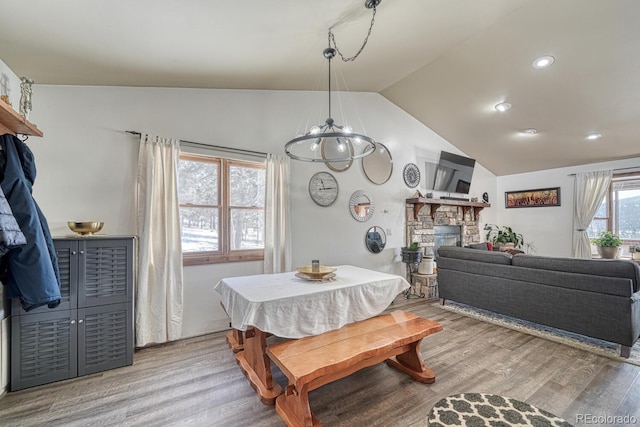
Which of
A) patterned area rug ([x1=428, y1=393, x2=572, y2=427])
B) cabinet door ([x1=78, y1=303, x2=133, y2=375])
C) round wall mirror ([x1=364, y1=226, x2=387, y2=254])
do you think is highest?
round wall mirror ([x1=364, y1=226, x2=387, y2=254])

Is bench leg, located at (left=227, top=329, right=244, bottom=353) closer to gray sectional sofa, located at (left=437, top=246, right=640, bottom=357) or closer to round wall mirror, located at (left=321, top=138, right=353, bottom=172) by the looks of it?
round wall mirror, located at (left=321, top=138, right=353, bottom=172)

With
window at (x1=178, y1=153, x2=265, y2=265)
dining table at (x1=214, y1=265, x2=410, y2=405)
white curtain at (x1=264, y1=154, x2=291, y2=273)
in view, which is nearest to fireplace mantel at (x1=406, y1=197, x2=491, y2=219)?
white curtain at (x1=264, y1=154, x2=291, y2=273)

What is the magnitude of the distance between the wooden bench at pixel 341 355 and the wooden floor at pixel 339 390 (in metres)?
0.12

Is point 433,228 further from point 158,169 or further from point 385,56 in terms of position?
point 158,169

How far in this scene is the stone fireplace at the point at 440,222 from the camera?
485 centimetres

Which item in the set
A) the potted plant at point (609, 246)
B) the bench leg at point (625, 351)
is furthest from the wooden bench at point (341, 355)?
the potted plant at point (609, 246)

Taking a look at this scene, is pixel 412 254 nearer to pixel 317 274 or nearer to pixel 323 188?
pixel 323 188

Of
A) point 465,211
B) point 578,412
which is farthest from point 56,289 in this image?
point 465,211

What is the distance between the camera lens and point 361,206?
4.28m

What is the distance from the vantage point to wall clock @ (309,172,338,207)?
3826mm

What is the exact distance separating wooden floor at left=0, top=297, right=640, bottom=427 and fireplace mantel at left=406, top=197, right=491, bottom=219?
2.56 m

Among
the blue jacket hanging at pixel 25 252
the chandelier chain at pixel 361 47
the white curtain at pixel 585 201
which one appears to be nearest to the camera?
the blue jacket hanging at pixel 25 252

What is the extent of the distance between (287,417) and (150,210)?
217cm

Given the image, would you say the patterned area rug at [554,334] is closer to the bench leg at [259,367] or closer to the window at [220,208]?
the bench leg at [259,367]
